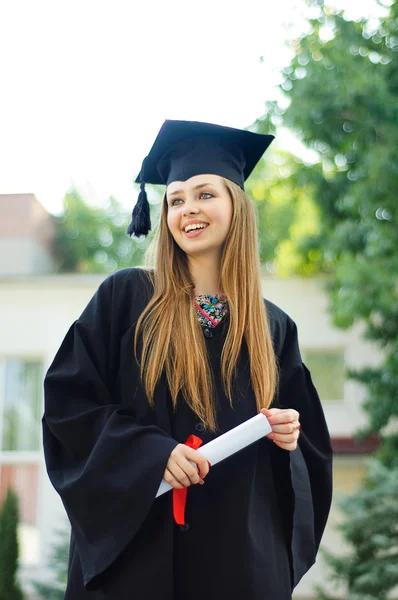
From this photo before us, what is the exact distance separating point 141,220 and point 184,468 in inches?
43.7

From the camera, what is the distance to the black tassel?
311cm

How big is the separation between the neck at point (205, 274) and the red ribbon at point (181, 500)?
0.64 m

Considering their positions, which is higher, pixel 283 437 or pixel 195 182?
pixel 195 182

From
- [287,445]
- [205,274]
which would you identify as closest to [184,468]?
[287,445]

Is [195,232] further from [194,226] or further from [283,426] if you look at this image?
[283,426]

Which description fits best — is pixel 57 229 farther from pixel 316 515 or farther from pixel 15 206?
pixel 316 515

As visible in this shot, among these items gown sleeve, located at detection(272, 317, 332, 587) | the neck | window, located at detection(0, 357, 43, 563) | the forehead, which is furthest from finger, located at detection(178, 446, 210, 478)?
window, located at detection(0, 357, 43, 563)

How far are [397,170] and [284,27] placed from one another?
81.2 inches

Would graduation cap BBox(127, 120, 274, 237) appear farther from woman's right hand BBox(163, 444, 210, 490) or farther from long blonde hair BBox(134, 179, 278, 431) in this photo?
woman's right hand BBox(163, 444, 210, 490)

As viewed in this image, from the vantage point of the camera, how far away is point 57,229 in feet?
81.1

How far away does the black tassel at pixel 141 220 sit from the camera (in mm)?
3113

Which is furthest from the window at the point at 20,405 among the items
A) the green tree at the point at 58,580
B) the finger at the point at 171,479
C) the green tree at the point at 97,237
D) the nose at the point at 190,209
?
the green tree at the point at 97,237

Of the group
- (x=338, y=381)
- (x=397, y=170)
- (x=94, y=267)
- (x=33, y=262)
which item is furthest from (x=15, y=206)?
(x=94, y=267)

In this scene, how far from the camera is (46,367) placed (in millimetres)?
11703
